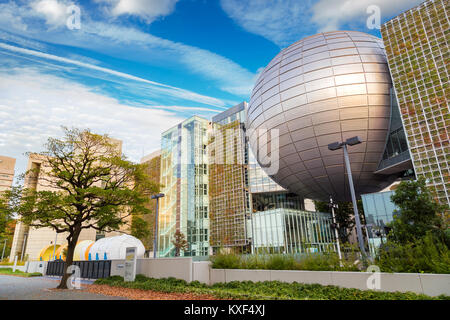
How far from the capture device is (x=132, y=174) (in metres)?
19.4

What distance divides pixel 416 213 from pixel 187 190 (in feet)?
150

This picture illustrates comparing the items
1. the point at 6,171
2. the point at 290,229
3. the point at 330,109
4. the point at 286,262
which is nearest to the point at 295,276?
the point at 286,262

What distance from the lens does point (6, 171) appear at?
3797 inches

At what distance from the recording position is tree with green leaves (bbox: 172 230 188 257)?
166 ft

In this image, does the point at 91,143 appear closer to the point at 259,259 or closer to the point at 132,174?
the point at 132,174

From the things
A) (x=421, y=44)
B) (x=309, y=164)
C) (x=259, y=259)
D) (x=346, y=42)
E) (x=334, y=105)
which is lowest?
(x=259, y=259)

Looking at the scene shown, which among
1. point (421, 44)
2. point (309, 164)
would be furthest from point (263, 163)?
point (421, 44)

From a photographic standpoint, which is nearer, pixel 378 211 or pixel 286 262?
pixel 286 262

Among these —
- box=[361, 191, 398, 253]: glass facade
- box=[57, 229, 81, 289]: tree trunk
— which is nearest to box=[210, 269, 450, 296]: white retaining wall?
box=[57, 229, 81, 289]: tree trunk

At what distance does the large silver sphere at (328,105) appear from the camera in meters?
21.9

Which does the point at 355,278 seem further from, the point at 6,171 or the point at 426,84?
the point at 6,171

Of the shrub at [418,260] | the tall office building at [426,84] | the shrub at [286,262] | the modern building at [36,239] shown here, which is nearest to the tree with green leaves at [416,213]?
the tall office building at [426,84]

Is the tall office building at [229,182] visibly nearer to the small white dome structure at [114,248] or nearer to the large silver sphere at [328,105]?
the large silver sphere at [328,105]
